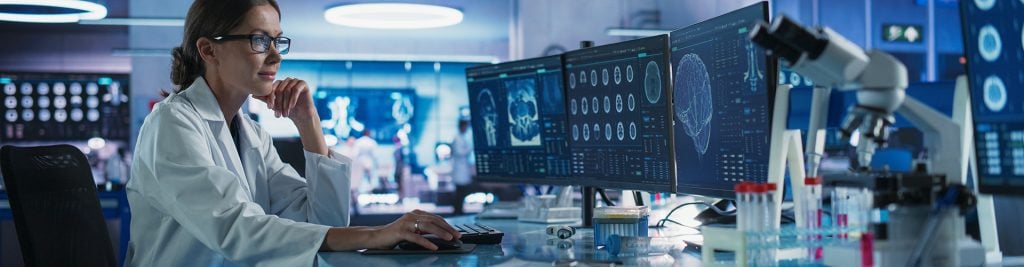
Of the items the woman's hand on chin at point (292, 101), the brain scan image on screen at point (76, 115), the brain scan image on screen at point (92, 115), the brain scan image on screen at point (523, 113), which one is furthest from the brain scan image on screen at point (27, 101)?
the woman's hand on chin at point (292, 101)

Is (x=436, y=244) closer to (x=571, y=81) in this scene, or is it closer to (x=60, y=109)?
(x=571, y=81)

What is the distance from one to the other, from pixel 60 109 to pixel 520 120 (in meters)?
11.4

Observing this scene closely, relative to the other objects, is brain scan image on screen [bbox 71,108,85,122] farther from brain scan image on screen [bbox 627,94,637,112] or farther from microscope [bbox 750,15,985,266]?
microscope [bbox 750,15,985,266]

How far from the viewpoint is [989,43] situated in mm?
1287

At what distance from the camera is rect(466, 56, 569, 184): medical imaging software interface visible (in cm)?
282

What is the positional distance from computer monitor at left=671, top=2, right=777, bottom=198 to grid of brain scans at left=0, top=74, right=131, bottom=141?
38.8 feet

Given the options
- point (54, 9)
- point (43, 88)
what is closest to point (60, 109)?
point (43, 88)

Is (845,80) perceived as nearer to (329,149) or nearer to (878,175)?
(878,175)

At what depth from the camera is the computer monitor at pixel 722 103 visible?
1.81 meters

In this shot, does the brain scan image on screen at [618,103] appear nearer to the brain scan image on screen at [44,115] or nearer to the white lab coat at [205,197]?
the white lab coat at [205,197]

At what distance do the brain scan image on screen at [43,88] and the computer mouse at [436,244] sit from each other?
1221cm

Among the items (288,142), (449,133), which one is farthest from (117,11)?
(288,142)

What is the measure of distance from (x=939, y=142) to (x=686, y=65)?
0.86m

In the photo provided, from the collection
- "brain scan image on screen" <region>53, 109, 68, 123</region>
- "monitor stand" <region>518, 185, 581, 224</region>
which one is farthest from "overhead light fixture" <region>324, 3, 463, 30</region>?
"monitor stand" <region>518, 185, 581, 224</region>
